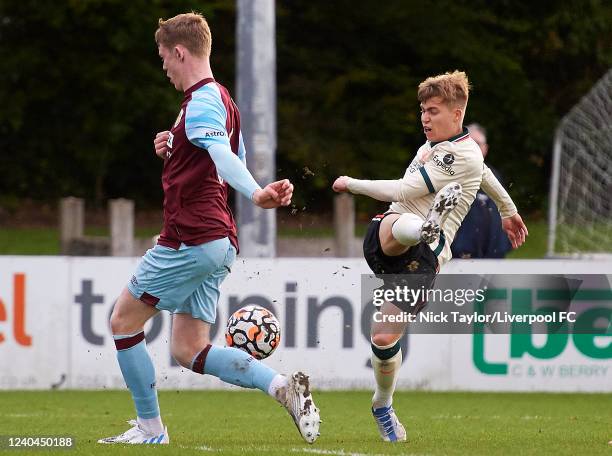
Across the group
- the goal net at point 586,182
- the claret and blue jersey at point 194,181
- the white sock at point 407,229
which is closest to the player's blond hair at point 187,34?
the claret and blue jersey at point 194,181

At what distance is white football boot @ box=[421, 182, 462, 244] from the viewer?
21.7 ft

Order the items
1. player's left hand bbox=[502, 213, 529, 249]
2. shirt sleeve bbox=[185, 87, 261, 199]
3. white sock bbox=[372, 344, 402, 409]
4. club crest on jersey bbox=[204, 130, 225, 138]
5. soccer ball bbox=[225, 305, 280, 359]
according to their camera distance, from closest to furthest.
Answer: shirt sleeve bbox=[185, 87, 261, 199] < club crest on jersey bbox=[204, 130, 225, 138] < soccer ball bbox=[225, 305, 280, 359] < white sock bbox=[372, 344, 402, 409] < player's left hand bbox=[502, 213, 529, 249]

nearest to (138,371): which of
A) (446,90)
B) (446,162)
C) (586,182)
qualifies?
(446,162)

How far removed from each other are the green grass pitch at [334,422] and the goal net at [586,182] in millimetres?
6365

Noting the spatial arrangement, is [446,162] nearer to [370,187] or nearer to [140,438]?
[370,187]

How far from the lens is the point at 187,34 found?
21.1 feet

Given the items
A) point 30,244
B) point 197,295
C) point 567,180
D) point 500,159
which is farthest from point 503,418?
point 500,159

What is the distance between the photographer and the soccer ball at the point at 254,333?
6988 millimetres

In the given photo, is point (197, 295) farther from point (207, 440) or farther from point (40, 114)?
point (40, 114)

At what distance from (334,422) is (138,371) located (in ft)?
7.90

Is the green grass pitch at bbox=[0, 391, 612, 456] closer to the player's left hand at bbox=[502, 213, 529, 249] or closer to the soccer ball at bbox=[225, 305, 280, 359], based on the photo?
the soccer ball at bbox=[225, 305, 280, 359]

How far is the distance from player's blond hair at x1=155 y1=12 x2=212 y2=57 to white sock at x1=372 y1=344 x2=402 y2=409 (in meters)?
1.88

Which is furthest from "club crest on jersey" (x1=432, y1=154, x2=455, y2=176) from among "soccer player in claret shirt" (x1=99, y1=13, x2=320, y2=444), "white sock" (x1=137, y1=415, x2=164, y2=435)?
"white sock" (x1=137, y1=415, x2=164, y2=435)

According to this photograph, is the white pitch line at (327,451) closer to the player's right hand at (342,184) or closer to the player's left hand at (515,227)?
the player's right hand at (342,184)
